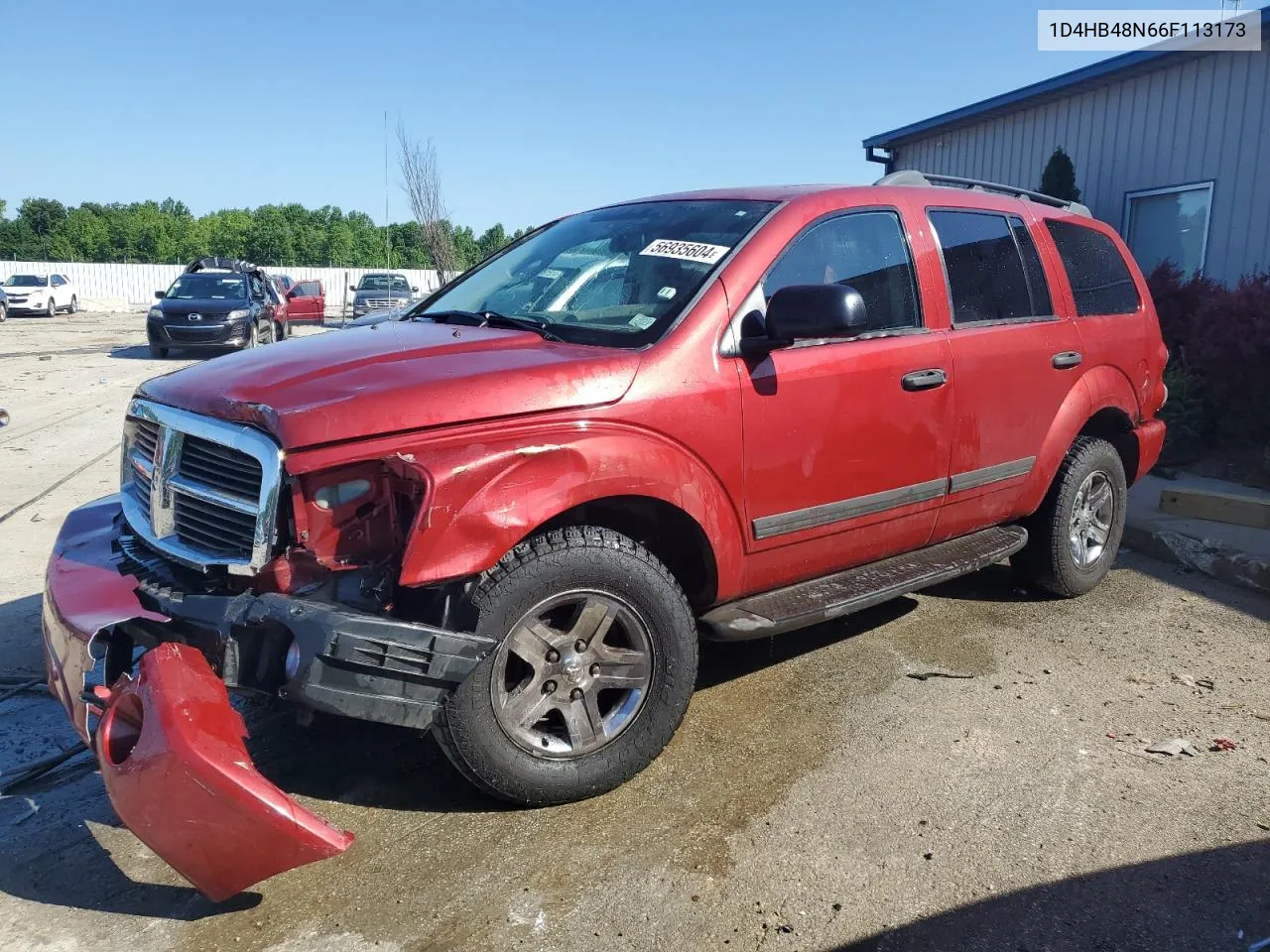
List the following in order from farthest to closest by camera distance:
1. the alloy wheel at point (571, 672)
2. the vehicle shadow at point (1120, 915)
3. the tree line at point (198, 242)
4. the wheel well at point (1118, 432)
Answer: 1. the tree line at point (198, 242)
2. the wheel well at point (1118, 432)
3. the alloy wheel at point (571, 672)
4. the vehicle shadow at point (1120, 915)

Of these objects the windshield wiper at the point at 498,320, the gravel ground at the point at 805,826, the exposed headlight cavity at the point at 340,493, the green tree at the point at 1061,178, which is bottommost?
the gravel ground at the point at 805,826

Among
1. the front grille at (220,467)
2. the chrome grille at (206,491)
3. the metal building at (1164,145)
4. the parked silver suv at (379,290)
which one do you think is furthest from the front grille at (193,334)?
the front grille at (220,467)

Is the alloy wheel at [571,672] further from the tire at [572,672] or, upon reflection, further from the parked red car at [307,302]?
the parked red car at [307,302]

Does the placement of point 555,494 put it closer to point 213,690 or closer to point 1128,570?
point 213,690

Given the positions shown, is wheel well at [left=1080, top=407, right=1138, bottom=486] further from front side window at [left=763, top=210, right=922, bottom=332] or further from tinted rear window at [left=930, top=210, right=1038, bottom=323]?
front side window at [left=763, top=210, right=922, bottom=332]

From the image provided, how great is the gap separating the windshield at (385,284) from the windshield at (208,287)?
1012cm

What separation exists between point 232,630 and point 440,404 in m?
0.81

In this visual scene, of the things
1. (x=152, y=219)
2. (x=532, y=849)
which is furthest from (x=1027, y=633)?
(x=152, y=219)

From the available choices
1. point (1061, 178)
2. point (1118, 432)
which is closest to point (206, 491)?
point (1118, 432)

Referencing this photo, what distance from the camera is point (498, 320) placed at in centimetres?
359

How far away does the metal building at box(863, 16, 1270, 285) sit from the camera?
9.53 metres

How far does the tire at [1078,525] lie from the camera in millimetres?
4715

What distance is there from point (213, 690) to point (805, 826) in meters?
1.73

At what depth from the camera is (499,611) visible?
2.73 m
